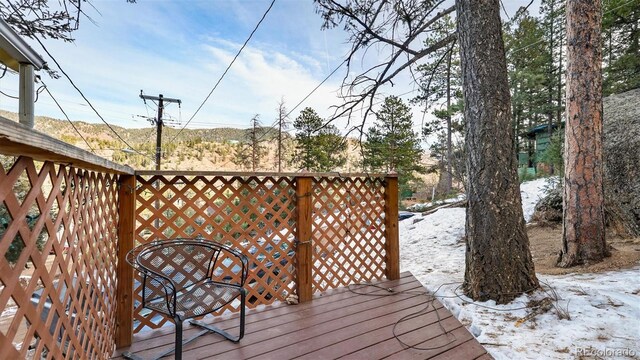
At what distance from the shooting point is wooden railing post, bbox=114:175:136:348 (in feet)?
5.85

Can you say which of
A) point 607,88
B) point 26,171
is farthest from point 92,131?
point 607,88

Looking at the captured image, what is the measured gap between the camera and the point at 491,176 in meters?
2.34

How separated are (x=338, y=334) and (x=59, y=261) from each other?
5.14 ft

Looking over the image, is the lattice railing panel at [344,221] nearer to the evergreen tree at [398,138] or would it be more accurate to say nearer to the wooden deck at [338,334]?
the wooden deck at [338,334]

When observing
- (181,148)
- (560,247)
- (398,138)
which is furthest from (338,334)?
(181,148)

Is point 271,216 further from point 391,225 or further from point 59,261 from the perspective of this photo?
point 59,261

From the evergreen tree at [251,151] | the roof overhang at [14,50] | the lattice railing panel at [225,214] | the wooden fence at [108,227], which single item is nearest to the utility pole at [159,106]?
the evergreen tree at [251,151]

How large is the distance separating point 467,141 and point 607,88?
12992 millimetres

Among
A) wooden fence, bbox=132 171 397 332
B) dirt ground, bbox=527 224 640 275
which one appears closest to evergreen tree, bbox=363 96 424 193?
dirt ground, bbox=527 224 640 275

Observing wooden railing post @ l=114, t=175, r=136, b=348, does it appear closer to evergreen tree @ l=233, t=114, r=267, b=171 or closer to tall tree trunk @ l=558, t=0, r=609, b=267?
tall tree trunk @ l=558, t=0, r=609, b=267

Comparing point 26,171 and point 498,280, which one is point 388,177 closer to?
point 498,280

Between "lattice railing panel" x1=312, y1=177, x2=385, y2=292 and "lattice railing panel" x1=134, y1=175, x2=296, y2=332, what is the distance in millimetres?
304

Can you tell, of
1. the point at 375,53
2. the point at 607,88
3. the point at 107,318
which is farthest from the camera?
the point at 607,88

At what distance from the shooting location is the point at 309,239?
2459mm
